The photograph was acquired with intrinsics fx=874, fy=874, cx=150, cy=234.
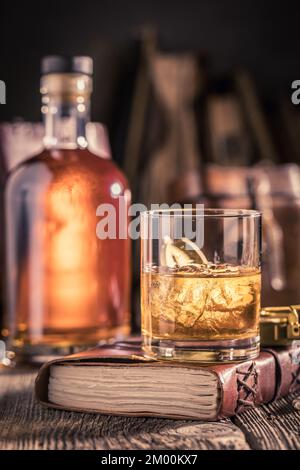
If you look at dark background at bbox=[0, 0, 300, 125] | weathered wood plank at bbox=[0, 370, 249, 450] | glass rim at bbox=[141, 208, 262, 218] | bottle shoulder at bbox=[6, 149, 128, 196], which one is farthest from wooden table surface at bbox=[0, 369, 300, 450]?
dark background at bbox=[0, 0, 300, 125]

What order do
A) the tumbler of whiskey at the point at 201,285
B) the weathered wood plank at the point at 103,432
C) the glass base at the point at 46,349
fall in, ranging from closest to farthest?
the weathered wood plank at the point at 103,432
the tumbler of whiskey at the point at 201,285
the glass base at the point at 46,349

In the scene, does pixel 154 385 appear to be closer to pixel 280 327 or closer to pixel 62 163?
pixel 280 327

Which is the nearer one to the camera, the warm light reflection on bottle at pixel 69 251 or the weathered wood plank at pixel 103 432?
the weathered wood plank at pixel 103 432

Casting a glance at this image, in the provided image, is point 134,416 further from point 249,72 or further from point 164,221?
point 249,72

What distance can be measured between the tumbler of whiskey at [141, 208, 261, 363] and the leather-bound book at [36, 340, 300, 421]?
0.08ft

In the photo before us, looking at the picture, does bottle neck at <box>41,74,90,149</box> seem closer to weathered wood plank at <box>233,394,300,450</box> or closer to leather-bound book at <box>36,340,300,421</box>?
leather-bound book at <box>36,340,300,421</box>

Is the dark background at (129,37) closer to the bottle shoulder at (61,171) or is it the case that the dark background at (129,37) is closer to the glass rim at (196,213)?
the bottle shoulder at (61,171)

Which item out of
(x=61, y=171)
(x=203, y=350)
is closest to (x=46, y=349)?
(x=61, y=171)

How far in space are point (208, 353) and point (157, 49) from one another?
1.66 m

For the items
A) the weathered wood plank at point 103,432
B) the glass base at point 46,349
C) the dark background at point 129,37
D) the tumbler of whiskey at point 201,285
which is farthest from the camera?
the dark background at point 129,37

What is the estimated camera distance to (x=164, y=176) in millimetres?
2477

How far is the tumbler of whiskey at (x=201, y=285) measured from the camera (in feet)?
3.21

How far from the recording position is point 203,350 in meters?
0.98

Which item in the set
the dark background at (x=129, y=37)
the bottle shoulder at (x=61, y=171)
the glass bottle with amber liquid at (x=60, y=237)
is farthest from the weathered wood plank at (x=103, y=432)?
the dark background at (x=129, y=37)
